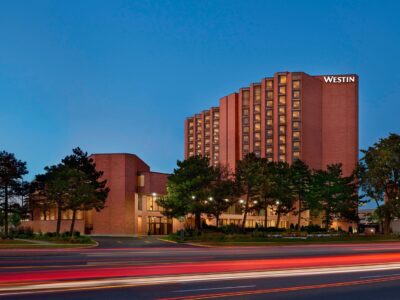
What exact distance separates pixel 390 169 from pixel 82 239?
4980cm

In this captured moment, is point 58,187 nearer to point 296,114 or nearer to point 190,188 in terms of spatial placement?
point 190,188

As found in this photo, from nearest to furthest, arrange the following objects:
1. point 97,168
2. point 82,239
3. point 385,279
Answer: point 385,279
point 82,239
point 97,168

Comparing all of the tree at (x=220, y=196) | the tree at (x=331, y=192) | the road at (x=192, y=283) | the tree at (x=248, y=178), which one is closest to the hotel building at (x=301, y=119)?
the tree at (x=331, y=192)

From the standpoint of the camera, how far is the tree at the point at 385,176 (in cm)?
8119

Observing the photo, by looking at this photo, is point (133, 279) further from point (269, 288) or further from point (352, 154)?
point (352, 154)

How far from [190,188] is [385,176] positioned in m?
32.5

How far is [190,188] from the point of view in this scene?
6750 centimetres

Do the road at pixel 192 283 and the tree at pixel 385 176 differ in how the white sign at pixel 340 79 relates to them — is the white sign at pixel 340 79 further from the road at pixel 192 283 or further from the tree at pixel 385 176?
the road at pixel 192 283

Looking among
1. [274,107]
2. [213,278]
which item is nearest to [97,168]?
[213,278]

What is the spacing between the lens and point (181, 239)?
56562 millimetres

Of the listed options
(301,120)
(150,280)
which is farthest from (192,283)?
(301,120)

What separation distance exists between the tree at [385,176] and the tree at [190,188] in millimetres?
27744

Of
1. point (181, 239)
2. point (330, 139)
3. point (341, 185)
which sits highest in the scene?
point (330, 139)

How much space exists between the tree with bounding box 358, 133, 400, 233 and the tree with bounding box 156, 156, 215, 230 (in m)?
27.7
